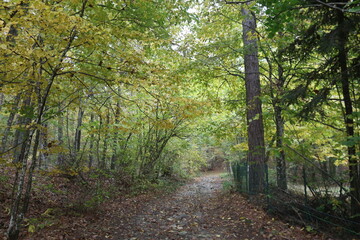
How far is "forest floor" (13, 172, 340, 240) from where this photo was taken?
5.06m

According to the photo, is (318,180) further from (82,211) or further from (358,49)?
(82,211)

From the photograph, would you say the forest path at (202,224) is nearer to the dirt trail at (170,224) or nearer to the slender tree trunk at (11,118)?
the dirt trail at (170,224)

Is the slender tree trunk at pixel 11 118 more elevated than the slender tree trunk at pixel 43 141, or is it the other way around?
the slender tree trunk at pixel 11 118

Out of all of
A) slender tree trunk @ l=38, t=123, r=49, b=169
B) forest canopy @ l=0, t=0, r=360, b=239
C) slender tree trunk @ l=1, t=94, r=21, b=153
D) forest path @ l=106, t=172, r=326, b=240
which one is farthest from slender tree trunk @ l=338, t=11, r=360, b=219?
slender tree trunk @ l=1, t=94, r=21, b=153

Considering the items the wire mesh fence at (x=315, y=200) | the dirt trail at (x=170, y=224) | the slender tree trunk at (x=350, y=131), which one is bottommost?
the dirt trail at (x=170, y=224)

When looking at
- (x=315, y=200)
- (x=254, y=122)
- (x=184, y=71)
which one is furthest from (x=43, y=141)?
(x=315, y=200)

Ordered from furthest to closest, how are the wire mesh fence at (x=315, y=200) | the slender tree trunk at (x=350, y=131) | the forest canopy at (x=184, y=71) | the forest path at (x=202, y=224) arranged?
the forest path at (x=202, y=224) → the wire mesh fence at (x=315, y=200) → the slender tree trunk at (x=350, y=131) → the forest canopy at (x=184, y=71)

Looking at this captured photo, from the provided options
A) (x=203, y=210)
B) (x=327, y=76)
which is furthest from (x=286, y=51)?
(x=203, y=210)

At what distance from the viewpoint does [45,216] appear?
5633 mm

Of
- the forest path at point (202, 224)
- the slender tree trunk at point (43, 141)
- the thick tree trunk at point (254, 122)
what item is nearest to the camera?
the slender tree trunk at point (43, 141)

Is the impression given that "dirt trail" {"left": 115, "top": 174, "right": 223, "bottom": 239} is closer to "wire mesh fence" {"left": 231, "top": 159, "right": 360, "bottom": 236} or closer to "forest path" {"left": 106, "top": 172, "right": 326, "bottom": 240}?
"forest path" {"left": 106, "top": 172, "right": 326, "bottom": 240}

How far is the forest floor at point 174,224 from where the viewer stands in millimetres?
5062

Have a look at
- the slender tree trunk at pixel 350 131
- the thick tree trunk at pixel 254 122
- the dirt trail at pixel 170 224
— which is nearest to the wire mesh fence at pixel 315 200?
the slender tree trunk at pixel 350 131

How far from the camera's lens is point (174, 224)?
6.34 m
